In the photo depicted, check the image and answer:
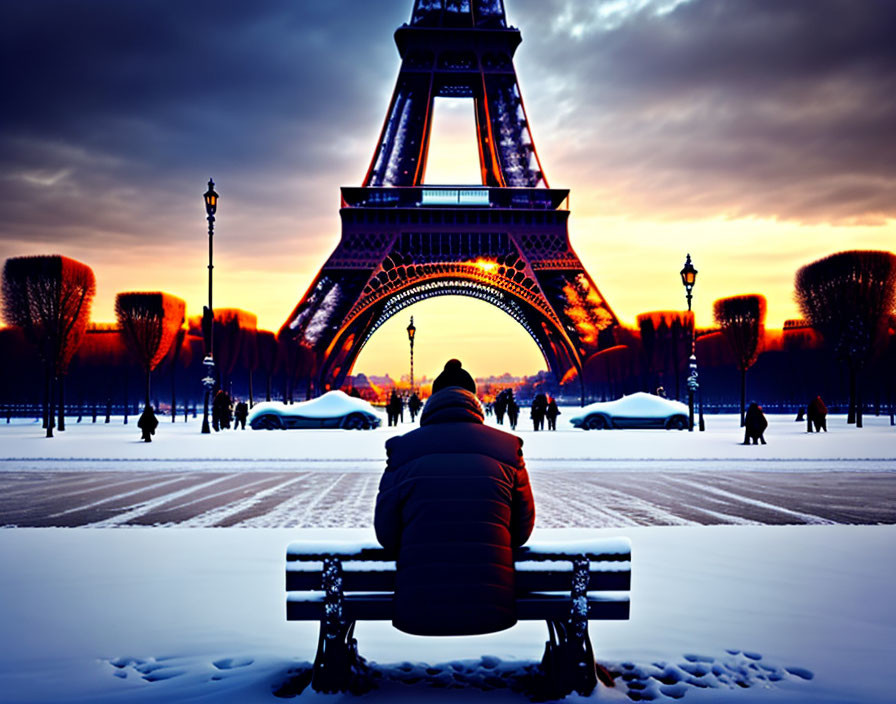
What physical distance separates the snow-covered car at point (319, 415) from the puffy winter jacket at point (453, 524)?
26956 mm

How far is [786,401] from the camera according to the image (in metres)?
66.0

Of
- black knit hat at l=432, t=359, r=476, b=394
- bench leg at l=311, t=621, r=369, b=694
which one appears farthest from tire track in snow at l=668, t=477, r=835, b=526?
bench leg at l=311, t=621, r=369, b=694

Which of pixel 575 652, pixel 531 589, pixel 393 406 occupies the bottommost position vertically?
pixel 575 652

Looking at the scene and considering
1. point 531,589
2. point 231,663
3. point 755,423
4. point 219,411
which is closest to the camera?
point 531,589

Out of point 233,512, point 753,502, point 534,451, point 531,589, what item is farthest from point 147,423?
point 531,589

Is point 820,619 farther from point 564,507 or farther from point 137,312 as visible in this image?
point 137,312

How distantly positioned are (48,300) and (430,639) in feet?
109

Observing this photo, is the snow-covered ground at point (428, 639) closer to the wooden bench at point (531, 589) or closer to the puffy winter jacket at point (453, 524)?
the wooden bench at point (531, 589)

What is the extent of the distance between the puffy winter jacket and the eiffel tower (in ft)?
134

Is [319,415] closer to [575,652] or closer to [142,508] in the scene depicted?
[142,508]

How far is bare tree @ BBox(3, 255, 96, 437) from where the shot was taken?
109ft

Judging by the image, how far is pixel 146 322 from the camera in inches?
1549

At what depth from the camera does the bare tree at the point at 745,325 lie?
40.8 meters

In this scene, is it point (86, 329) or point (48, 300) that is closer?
point (48, 300)
